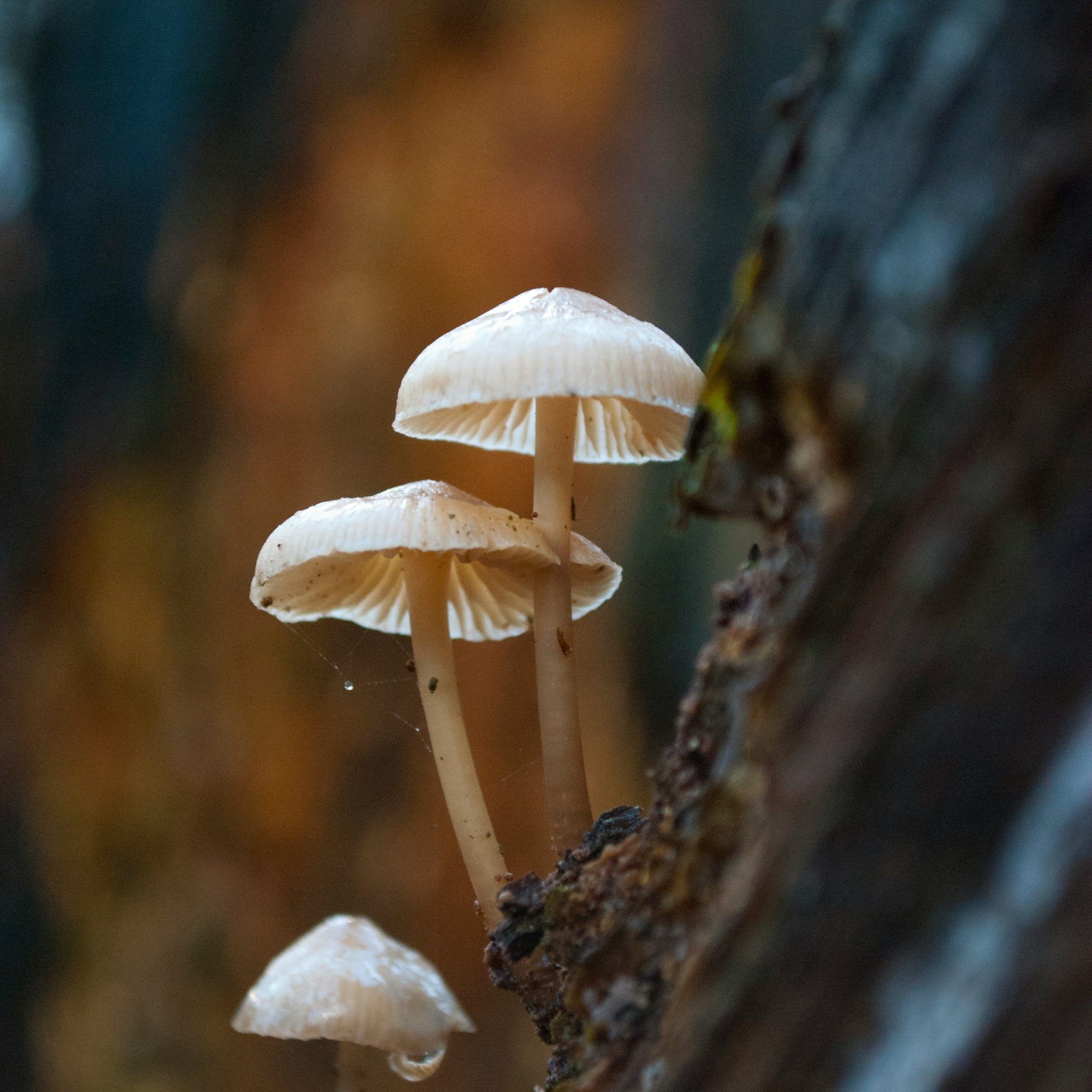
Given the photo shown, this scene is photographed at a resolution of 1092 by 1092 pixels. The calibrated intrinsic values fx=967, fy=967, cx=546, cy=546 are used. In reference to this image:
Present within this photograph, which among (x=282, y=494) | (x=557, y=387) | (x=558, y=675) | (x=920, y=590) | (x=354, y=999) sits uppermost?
(x=282, y=494)

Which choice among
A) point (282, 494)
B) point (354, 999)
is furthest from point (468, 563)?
point (282, 494)

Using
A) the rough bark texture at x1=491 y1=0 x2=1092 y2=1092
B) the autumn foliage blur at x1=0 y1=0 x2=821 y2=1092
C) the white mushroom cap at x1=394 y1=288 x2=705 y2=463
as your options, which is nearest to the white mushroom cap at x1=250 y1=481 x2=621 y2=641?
the white mushroom cap at x1=394 y1=288 x2=705 y2=463

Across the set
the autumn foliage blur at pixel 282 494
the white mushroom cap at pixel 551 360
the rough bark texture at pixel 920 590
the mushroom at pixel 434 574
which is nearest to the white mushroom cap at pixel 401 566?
the mushroom at pixel 434 574

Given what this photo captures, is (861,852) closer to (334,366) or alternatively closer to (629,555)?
(629,555)

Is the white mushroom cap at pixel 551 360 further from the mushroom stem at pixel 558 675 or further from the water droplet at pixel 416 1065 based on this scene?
the water droplet at pixel 416 1065

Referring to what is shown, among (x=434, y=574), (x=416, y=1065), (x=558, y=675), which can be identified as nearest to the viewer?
(x=558, y=675)

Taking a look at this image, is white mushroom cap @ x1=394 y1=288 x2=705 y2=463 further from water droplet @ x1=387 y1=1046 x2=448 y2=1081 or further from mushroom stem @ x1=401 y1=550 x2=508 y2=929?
water droplet @ x1=387 y1=1046 x2=448 y2=1081

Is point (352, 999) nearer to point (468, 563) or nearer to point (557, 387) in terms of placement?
point (468, 563)
